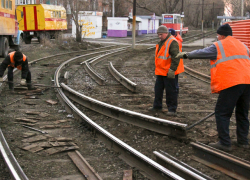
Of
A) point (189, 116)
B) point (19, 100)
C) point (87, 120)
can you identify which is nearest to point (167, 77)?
point (189, 116)

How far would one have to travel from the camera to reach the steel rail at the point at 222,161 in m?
3.97

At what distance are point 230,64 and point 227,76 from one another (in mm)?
175

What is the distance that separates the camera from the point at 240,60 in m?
4.61

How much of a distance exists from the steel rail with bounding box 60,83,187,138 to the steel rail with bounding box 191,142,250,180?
1.91 feet

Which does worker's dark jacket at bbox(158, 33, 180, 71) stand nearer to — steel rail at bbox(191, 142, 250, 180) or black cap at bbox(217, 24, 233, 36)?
black cap at bbox(217, 24, 233, 36)

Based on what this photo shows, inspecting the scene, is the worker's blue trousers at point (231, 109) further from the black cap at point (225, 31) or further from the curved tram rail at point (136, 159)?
the curved tram rail at point (136, 159)

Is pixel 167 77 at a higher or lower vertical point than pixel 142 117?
higher

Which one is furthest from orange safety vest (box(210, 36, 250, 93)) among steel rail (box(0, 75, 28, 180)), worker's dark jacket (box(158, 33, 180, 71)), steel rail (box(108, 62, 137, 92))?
steel rail (box(108, 62, 137, 92))

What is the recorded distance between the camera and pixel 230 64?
461 cm

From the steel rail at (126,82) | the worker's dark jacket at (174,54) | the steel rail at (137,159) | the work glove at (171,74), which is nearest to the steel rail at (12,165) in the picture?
the steel rail at (137,159)

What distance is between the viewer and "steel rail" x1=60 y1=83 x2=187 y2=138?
17.4ft

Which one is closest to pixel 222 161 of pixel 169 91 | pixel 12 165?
pixel 169 91

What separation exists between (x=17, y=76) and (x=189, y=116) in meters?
7.58

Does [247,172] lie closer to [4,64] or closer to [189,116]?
[189,116]
